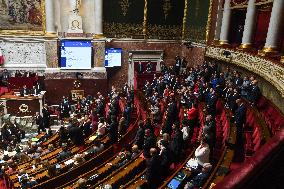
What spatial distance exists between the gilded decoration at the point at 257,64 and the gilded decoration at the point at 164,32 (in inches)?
158

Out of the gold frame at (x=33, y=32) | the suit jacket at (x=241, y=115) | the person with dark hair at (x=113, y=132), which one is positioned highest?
the gold frame at (x=33, y=32)

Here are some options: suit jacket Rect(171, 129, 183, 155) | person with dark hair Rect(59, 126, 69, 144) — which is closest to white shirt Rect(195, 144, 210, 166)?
suit jacket Rect(171, 129, 183, 155)

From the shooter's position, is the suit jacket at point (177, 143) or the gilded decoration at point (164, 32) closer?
the suit jacket at point (177, 143)

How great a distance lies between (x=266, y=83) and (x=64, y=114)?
1038 centimetres

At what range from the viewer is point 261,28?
13.9 metres

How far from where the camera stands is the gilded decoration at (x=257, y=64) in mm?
8555

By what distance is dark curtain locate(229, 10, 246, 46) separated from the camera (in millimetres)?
14962

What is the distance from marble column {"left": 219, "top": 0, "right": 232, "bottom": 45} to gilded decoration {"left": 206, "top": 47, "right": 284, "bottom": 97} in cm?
62

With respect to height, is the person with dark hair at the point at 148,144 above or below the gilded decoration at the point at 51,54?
below

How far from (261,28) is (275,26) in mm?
3730

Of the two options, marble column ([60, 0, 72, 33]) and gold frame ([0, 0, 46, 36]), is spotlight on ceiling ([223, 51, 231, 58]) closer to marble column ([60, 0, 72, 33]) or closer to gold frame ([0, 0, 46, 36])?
marble column ([60, 0, 72, 33])

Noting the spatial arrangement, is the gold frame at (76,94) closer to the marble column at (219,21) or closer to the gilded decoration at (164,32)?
Result: the gilded decoration at (164,32)

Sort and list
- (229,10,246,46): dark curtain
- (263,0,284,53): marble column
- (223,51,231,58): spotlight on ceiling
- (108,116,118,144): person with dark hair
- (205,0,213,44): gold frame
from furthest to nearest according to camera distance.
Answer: (205,0,213,44): gold frame < (229,10,246,46): dark curtain < (223,51,231,58): spotlight on ceiling < (263,0,284,53): marble column < (108,116,118,144): person with dark hair

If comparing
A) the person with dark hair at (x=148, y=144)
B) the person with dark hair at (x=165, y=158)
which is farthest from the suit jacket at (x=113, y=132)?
the person with dark hair at (x=165, y=158)
